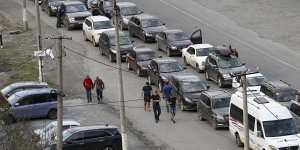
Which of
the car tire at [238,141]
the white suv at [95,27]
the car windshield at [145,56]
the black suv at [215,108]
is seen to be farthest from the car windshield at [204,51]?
the car tire at [238,141]

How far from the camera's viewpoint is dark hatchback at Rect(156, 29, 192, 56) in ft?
160

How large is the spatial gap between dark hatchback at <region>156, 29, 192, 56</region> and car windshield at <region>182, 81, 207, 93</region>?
9.90 m

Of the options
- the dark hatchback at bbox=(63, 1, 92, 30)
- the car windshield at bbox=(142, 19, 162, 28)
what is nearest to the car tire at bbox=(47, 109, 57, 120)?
the car windshield at bbox=(142, 19, 162, 28)

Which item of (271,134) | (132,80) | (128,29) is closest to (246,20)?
(128,29)

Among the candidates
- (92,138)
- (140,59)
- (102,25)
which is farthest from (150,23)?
(92,138)

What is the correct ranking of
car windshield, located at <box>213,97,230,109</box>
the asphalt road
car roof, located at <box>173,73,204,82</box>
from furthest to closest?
car roof, located at <box>173,73,204,82</box> → car windshield, located at <box>213,97,230,109</box> → the asphalt road

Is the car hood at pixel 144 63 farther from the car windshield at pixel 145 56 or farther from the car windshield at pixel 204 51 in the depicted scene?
the car windshield at pixel 204 51

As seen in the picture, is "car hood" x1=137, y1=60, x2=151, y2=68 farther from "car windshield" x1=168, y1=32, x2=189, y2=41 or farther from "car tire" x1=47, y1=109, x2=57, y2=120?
"car tire" x1=47, y1=109, x2=57, y2=120

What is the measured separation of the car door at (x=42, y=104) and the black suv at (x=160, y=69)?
20.5 feet

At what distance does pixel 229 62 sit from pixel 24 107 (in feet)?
39.1

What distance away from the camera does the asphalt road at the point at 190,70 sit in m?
34.6

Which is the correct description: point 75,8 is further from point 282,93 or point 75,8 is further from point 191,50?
point 282,93

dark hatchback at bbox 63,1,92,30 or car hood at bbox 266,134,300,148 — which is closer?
car hood at bbox 266,134,300,148

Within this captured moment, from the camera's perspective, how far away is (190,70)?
4625 cm
